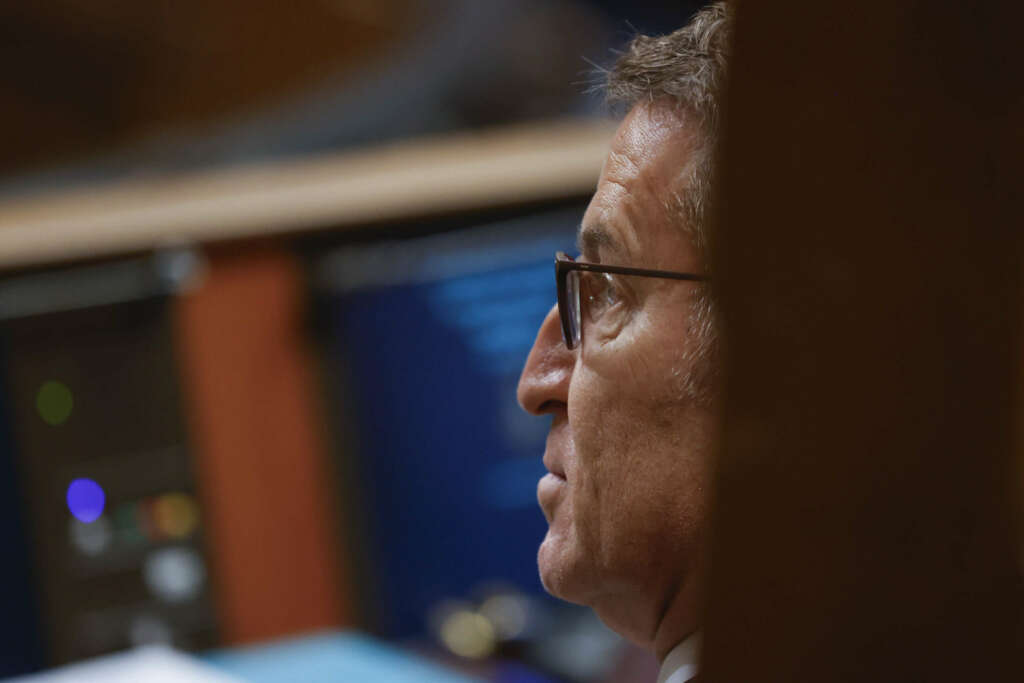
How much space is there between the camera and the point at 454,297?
335 centimetres

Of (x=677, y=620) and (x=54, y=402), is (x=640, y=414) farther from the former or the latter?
(x=54, y=402)

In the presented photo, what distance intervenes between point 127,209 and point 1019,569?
2.96 m

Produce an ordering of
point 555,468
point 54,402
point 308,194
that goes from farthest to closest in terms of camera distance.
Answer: point 308,194, point 54,402, point 555,468

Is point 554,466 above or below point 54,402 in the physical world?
below

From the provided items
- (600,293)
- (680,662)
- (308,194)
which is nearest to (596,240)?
(600,293)

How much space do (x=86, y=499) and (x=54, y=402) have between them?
27 centimetres

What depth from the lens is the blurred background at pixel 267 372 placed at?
2980 millimetres

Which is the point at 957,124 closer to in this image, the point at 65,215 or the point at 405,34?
the point at 65,215

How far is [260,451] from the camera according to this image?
10.6 ft

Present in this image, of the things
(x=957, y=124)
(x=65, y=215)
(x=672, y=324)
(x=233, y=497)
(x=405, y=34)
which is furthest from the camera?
(x=405, y=34)

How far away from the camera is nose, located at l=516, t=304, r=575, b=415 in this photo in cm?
85

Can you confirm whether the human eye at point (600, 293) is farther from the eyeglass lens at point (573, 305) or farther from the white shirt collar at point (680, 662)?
the white shirt collar at point (680, 662)

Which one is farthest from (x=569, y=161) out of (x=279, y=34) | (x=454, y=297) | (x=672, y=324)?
(x=672, y=324)

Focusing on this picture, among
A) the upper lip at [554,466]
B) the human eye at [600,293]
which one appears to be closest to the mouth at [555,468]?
the upper lip at [554,466]
